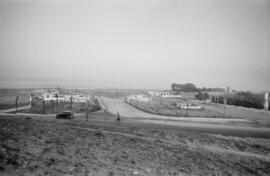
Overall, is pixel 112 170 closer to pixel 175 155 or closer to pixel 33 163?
pixel 33 163

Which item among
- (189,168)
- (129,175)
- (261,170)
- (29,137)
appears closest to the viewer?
(129,175)

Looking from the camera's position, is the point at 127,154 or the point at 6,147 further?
the point at 127,154

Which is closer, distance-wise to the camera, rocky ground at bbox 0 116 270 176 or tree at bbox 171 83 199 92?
rocky ground at bbox 0 116 270 176

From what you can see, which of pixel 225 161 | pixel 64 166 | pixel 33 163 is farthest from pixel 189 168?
pixel 33 163

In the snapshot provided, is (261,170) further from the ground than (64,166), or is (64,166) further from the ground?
(64,166)

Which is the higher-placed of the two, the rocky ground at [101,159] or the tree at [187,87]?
the tree at [187,87]

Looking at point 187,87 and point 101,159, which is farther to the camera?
point 187,87

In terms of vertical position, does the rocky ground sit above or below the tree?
below

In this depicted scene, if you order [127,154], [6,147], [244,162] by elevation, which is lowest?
[244,162]

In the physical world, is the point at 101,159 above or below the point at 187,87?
below

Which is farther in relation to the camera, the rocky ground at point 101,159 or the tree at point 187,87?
the tree at point 187,87

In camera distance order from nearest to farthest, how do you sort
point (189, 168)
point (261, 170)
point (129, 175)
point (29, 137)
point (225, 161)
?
point (129, 175) → point (189, 168) → point (261, 170) → point (225, 161) → point (29, 137)

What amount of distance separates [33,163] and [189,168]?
606cm

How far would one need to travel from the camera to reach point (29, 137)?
33.0ft
